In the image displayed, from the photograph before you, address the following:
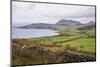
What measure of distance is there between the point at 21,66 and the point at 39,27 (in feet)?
1.73

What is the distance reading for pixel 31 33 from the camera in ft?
8.38

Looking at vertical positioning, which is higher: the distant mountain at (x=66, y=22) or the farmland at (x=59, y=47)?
the distant mountain at (x=66, y=22)

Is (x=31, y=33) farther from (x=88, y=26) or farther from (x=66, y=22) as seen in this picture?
(x=88, y=26)

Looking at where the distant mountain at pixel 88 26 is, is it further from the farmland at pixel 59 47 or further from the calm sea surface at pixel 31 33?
the calm sea surface at pixel 31 33

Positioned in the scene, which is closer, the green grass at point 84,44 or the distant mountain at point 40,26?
the distant mountain at point 40,26

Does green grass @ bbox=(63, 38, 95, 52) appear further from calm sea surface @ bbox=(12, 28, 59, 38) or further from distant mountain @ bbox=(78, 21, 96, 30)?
calm sea surface @ bbox=(12, 28, 59, 38)

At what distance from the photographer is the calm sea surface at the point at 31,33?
248cm

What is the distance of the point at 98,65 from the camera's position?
9.53 ft

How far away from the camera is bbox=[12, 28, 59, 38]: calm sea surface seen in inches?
97.7

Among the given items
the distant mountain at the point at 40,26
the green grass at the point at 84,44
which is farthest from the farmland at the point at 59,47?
the distant mountain at the point at 40,26

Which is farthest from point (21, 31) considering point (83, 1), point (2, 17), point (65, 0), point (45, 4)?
point (83, 1)

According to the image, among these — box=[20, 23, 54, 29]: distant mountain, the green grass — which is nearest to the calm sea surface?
box=[20, 23, 54, 29]: distant mountain

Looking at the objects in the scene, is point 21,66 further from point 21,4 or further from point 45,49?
point 21,4

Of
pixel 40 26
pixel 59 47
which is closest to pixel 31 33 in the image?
pixel 40 26
